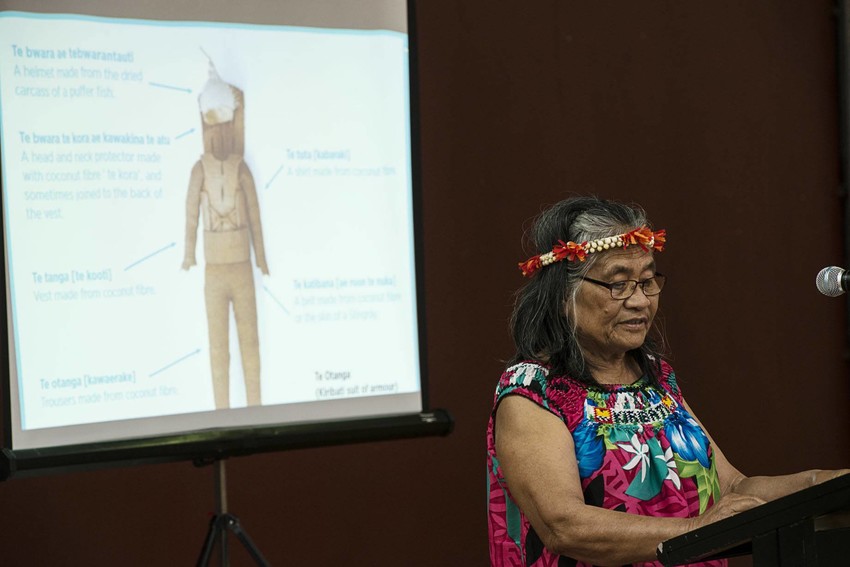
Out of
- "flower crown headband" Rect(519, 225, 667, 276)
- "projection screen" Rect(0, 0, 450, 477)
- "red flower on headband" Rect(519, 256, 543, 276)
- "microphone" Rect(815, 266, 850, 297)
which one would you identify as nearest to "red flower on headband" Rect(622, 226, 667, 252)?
"flower crown headband" Rect(519, 225, 667, 276)

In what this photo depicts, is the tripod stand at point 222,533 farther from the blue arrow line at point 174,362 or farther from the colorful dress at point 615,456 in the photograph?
the colorful dress at point 615,456

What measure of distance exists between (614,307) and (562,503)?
0.39 meters

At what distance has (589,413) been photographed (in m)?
1.90

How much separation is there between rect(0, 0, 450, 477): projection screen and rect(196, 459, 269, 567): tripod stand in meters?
0.10

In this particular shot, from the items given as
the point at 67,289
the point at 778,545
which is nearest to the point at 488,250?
the point at 67,289

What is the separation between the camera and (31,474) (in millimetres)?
2355

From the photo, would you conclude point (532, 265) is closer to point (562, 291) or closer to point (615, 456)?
point (562, 291)

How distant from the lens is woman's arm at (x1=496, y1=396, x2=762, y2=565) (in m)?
1.65

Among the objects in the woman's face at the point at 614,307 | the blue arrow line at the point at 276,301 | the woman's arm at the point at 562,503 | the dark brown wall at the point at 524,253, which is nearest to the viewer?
the woman's arm at the point at 562,503

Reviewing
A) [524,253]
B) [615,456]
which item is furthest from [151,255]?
[524,253]

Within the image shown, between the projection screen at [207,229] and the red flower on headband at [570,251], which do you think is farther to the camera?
the projection screen at [207,229]

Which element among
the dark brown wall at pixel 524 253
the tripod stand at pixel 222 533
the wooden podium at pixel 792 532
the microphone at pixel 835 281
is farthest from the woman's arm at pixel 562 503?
the dark brown wall at pixel 524 253

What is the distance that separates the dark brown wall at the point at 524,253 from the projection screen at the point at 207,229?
78 cm

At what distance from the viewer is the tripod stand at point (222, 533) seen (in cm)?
245
